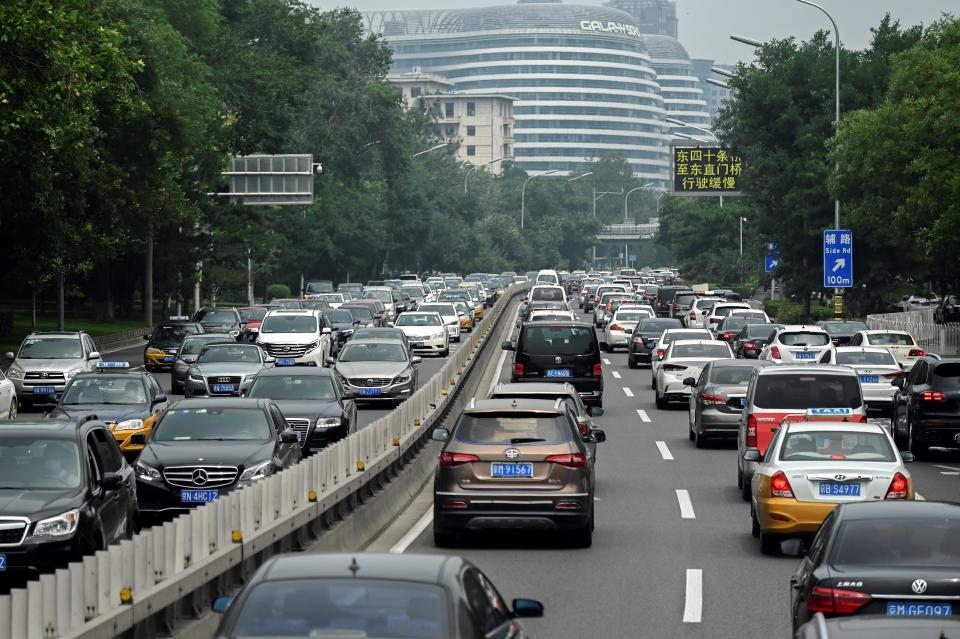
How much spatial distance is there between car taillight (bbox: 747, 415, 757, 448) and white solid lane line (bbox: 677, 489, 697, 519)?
44.9 inches

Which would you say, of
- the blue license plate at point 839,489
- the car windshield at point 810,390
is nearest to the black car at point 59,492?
the blue license plate at point 839,489

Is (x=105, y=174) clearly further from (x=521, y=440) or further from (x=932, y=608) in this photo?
(x=932, y=608)

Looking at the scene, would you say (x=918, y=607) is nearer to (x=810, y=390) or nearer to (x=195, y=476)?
(x=195, y=476)

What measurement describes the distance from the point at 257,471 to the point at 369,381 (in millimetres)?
18222

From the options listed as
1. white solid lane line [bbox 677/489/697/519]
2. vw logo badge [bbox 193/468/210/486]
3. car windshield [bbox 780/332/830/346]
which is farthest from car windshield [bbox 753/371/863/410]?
car windshield [bbox 780/332/830/346]

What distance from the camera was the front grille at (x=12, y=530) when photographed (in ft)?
45.6

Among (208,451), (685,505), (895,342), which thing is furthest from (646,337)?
(208,451)

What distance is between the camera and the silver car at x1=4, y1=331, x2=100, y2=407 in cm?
3728

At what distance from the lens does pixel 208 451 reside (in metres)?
19.3

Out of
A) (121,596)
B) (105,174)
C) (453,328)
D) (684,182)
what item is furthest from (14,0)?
(684,182)

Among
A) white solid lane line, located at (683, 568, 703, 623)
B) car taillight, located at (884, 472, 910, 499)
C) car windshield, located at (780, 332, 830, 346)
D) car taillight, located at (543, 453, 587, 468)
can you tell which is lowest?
white solid lane line, located at (683, 568, 703, 623)

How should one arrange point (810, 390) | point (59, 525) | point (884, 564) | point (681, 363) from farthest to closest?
point (681, 363), point (810, 390), point (59, 525), point (884, 564)

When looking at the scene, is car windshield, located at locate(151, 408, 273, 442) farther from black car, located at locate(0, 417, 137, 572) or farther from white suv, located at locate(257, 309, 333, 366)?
white suv, located at locate(257, 309, 333, 366)

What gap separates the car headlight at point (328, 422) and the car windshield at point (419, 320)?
30256 millimetres
